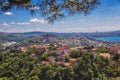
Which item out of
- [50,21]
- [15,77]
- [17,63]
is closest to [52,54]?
[17,63]

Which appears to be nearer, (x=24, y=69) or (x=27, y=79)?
(x=27, y=79)

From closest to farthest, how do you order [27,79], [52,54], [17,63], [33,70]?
[27,79] → [33,70] → [17,63] → [52,54]

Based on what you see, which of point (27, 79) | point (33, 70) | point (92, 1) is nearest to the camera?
point (92, 1)

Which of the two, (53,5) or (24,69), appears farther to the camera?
(24,69)

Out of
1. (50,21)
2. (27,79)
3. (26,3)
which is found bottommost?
(27,79)

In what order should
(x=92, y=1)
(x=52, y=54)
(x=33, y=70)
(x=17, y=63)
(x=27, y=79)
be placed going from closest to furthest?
(x=92, y=1) → (x=27, y=79) → (x=33, y=70) → (x=17, y=63) → (x=52, y=54)

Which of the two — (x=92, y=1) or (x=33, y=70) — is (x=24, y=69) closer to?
(x=33, y=70)

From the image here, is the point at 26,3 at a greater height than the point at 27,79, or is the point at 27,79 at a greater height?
the point at 26,3

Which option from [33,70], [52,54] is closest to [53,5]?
[33,70]

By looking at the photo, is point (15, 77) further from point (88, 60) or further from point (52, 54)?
point (52, 54)
